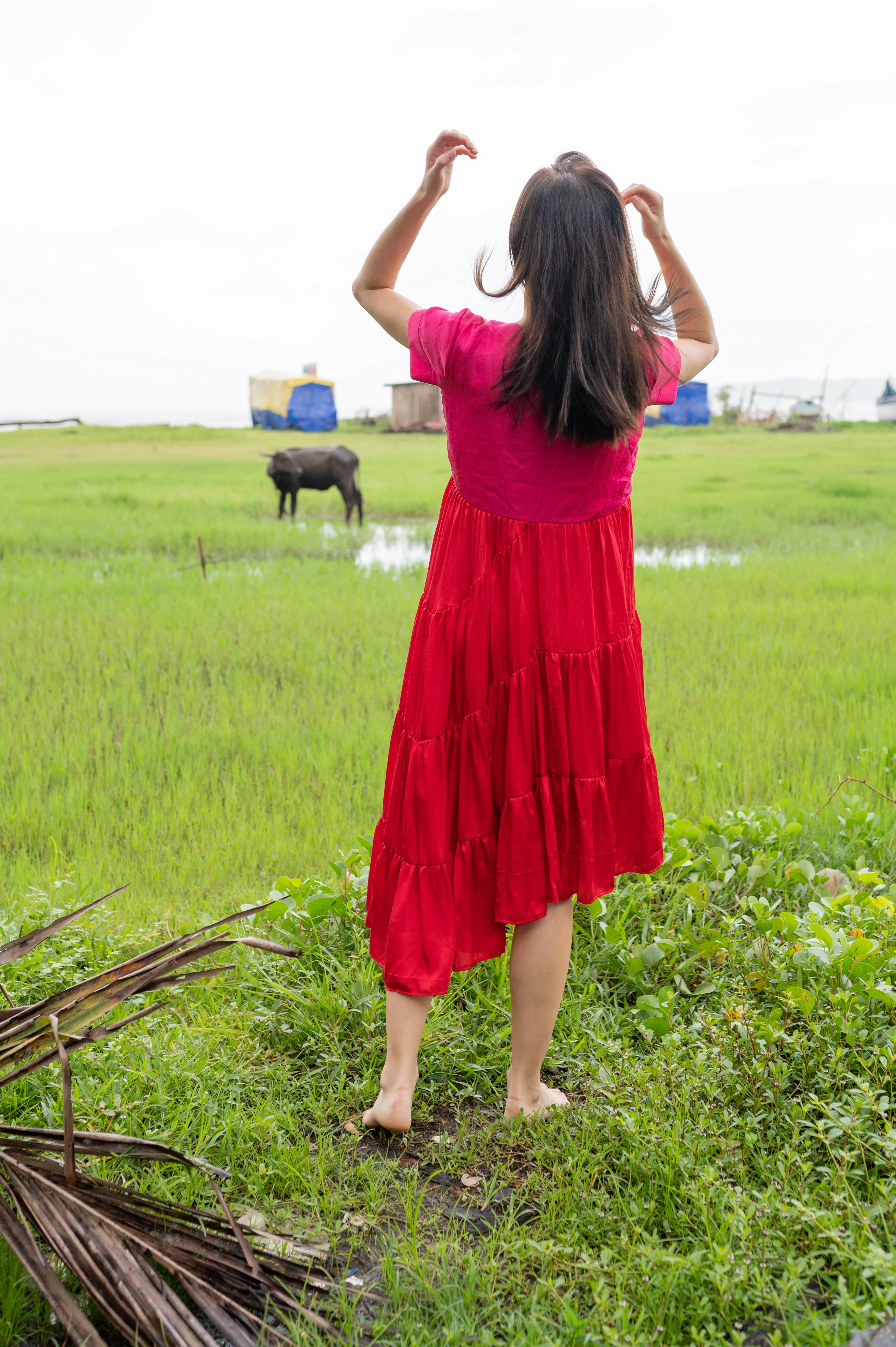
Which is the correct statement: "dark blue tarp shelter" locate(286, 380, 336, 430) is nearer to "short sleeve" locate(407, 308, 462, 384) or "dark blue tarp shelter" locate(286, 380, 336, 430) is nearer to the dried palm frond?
"short sleeve" locate(407, 308, 462, 384)

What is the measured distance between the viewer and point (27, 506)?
11195 millimetres

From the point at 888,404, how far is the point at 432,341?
37837mm

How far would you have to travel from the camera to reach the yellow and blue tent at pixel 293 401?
29.8 m

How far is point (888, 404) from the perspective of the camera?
1373 inches

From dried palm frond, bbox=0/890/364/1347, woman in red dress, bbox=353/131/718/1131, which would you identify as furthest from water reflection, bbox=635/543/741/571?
dried palm frond, bbox=0/890/364/1347

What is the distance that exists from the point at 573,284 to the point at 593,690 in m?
0.69

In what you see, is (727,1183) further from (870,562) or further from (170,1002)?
(870,562)

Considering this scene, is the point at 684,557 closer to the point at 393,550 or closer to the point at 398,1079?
the point at 393,550

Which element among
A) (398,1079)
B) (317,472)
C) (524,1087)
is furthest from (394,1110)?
(317,472)

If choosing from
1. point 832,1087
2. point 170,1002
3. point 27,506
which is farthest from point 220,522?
point 832,1087

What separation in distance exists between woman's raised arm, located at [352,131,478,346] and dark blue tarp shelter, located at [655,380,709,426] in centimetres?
3193

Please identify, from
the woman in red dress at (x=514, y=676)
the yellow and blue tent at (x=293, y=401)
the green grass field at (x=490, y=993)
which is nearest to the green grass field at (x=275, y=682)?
the green grass field at (x=490, y=993)

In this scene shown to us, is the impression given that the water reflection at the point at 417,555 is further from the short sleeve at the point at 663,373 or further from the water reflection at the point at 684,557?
the short sleeve at the point at 663,373

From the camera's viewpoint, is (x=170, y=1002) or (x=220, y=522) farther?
(x=220, y=522)
